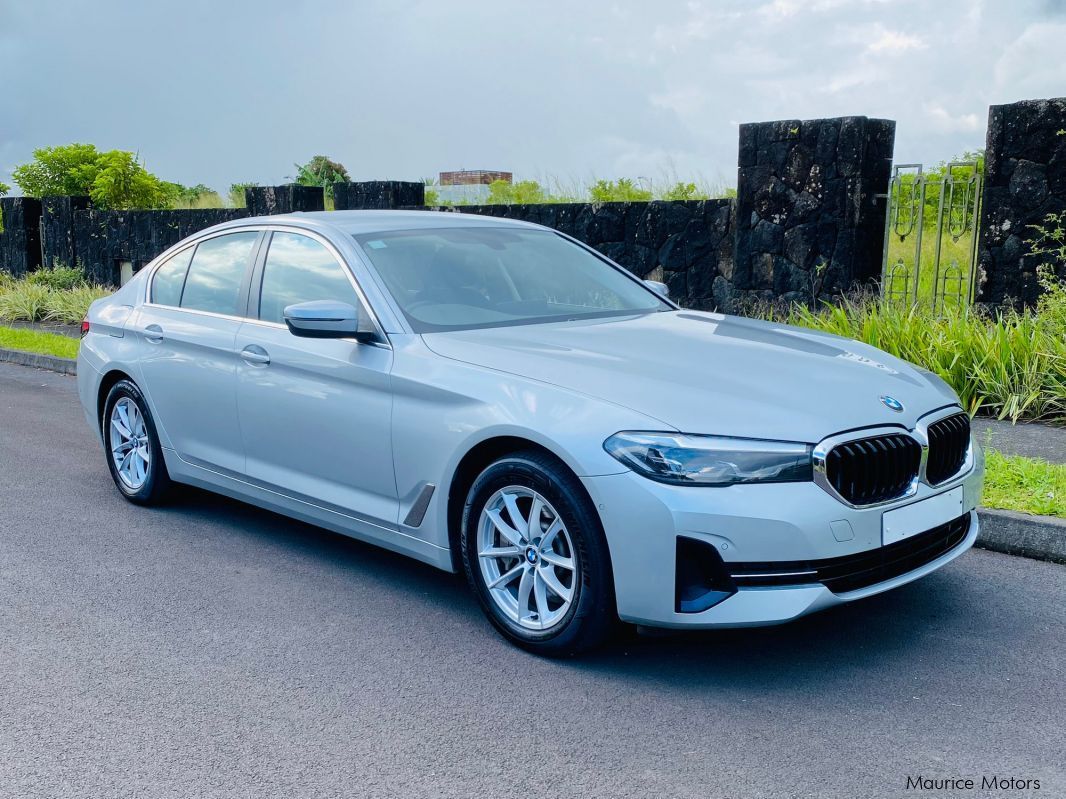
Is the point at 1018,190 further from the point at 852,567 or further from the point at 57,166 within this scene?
the point at 57,166

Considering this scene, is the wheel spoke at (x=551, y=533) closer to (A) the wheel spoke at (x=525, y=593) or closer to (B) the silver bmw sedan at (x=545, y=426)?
(B) the silver bmw sedan at (x=545, y=426)

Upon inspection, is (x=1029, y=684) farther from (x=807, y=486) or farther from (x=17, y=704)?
(x=17, y=704)

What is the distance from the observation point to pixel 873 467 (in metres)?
3.93

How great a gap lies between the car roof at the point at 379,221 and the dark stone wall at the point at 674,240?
6296 mm

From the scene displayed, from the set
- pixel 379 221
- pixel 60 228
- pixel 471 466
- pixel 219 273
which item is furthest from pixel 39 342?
pixel 471 466

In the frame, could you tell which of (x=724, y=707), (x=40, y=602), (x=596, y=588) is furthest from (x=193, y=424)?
(x=724, y=707)

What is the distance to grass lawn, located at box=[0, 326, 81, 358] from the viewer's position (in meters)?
13.6

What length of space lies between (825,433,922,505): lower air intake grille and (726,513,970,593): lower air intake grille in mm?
193

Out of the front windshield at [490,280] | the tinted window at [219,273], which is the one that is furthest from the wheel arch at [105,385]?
the front windshield at [490,280]

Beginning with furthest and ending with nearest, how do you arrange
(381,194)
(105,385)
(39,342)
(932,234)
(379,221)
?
(381,194)
(39,342)
(932,234)
(105,385)
(379,221)

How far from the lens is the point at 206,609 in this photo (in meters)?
4.81

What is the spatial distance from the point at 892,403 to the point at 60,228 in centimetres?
2085

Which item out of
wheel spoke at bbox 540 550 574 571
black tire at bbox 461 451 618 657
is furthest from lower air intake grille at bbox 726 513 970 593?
wheel spoke at bbox 540 550 574 571

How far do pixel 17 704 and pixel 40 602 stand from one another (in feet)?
3.62
